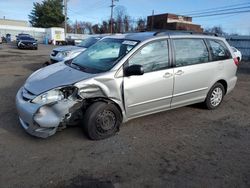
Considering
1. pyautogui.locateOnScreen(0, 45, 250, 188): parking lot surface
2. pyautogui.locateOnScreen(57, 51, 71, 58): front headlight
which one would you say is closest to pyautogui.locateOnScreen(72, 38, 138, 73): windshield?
pyautogui.locateOnScreen(0, 45, 250, 188): parking lot surface

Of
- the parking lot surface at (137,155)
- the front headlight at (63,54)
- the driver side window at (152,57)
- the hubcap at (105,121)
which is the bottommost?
the parking lot surface at (137,155)

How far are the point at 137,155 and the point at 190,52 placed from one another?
8.34ft

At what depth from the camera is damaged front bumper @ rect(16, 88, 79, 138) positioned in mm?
3793

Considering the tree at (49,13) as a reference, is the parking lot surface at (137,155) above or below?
below

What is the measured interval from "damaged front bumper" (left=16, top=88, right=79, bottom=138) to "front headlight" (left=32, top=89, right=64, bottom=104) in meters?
0.06

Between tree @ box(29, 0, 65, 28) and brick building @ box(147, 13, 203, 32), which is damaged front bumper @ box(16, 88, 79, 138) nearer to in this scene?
brick building @ box(147, 13, 203, 32)

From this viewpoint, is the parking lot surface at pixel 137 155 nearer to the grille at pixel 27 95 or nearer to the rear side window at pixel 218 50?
the grille at pixel 27 95

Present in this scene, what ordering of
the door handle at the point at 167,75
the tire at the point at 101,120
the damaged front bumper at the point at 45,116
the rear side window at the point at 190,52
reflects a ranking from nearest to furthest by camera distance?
the damaged front bumper at the point at 45,116 < the tire at the point at 101,120 < the door handle at the point at 167,75 < the rear side window at the point at 190,52

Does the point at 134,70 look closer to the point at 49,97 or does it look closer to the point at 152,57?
the point at 152,57

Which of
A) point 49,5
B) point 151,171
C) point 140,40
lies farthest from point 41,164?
point 49,5

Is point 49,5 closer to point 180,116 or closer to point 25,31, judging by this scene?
point 25,31

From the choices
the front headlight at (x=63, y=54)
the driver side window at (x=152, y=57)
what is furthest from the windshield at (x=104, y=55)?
the front headlight at (x=63, y=54)

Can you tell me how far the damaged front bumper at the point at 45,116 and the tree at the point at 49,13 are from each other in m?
69.5

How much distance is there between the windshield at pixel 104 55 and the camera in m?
4.47
